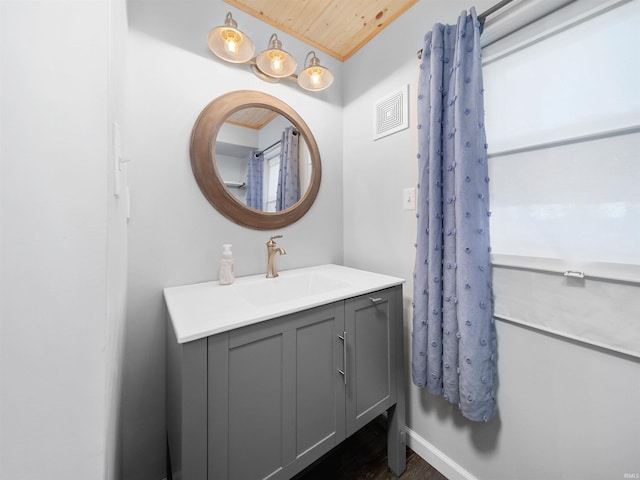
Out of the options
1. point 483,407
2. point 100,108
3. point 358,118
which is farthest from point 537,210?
point 100,108

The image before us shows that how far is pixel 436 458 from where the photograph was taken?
1.24m

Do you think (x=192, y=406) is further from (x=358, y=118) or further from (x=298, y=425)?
(x=358, y=118)

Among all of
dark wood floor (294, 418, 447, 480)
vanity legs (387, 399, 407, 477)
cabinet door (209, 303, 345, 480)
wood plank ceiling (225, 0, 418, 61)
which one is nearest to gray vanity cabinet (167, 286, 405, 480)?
cabinet door (209, 303, 345, 480)

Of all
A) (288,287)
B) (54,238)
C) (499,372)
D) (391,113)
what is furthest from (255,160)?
(499,372)

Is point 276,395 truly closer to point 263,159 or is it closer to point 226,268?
point 226,268

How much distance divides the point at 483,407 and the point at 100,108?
1495 millimetres

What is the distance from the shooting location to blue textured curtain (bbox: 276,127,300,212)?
4.87 ft

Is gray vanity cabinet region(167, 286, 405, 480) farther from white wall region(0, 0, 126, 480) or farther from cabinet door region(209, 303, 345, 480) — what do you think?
white wall region(0, 0, 126, 480)

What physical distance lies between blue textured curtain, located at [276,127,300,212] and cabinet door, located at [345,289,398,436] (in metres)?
0.76

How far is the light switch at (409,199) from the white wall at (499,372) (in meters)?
0.03

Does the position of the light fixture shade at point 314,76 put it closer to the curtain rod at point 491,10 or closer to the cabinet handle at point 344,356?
the curtain rod at point 491,10

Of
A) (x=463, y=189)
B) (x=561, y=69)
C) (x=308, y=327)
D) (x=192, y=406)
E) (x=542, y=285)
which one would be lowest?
(x=192, y=406)

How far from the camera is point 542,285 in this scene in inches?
36.3

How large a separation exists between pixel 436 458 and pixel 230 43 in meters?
2.33
